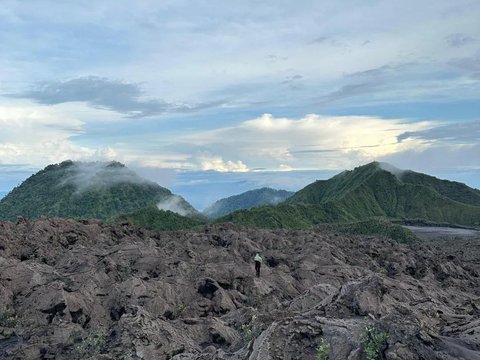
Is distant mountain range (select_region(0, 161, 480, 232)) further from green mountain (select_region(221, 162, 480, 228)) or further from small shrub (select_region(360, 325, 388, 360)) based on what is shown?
small shrub (select_region(360, 325, 388, 360))

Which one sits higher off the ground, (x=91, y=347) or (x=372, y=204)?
(x=91, y=347)

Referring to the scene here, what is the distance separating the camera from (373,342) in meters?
12.5

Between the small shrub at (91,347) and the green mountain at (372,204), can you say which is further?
the green mountain at (372,204)

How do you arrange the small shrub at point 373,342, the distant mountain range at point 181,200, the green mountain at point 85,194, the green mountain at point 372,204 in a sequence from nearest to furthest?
the small shrub at point 373,342 → the green mountain at point 372,204 → the distant mountain range at point 181,200 → the green mountain at point 85,194

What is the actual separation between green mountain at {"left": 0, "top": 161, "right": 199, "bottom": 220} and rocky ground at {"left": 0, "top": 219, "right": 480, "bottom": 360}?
292ft

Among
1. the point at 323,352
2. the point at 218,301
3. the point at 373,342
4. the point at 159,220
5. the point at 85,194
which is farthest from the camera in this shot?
the point at 85,194

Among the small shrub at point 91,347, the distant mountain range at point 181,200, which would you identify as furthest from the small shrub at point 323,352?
the distant mountain range at point 181,200

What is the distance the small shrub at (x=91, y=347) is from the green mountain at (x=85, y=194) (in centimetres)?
11290

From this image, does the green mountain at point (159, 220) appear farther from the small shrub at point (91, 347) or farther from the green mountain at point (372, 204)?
the small shrub at point (91, 347)

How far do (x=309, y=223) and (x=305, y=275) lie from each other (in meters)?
77.5

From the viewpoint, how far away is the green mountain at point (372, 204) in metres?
109

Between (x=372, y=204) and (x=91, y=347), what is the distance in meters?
148

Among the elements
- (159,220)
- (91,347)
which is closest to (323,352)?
(91,347)

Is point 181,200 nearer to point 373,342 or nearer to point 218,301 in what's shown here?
point 218,301
